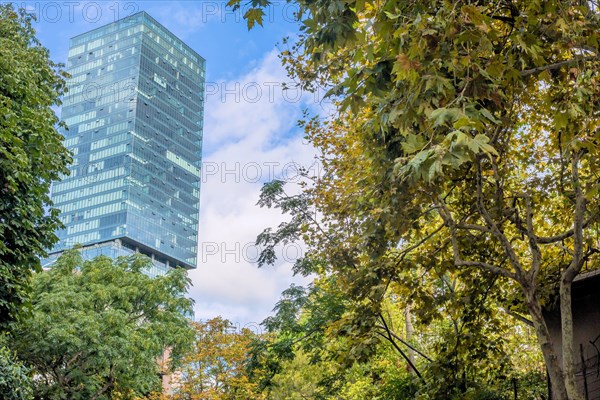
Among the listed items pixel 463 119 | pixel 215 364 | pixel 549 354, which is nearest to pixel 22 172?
pixel 549 354

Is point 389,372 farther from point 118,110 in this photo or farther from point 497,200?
point 118,110

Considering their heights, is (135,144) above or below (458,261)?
above

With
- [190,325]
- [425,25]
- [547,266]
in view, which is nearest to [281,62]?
[547,266]

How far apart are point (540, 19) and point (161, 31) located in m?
126

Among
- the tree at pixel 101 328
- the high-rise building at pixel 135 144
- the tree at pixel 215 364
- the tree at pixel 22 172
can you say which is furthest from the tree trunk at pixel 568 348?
the high-rise building at pixel 135 144

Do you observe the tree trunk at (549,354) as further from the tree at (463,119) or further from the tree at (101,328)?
the tree at (101,328)

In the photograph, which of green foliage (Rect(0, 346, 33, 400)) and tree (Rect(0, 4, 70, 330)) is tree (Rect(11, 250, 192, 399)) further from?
green foliage (Rect(0, 346, 33, 400))

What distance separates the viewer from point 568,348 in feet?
25.9

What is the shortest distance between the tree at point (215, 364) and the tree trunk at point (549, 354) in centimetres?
1455

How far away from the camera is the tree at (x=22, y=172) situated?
40.8 feet

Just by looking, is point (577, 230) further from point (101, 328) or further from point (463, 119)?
point (101, 328)

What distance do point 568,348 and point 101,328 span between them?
15770 mm

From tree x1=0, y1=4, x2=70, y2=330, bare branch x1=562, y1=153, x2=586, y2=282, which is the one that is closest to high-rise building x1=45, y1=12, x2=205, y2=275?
tree x1=0, y1=4, x2=70, y2=330

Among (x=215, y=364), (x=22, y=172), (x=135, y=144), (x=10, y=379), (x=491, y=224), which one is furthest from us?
(x=135, y=144)
